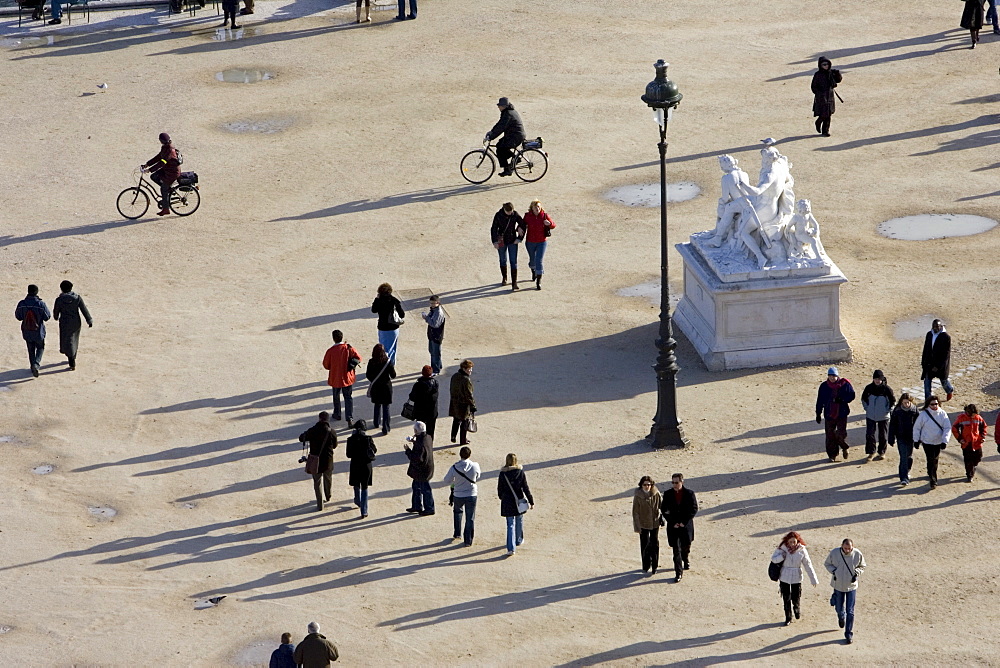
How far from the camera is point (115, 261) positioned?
26469 millimetres

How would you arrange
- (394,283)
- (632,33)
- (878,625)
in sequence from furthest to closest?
(632,33), (394,283), (878,625)

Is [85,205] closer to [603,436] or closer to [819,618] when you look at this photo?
[603,436]

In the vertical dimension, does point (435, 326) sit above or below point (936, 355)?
above

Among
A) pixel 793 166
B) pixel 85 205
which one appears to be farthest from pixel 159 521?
pixel 793 166

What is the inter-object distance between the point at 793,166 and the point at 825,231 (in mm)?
3094

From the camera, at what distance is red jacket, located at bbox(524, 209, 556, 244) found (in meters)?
24.8

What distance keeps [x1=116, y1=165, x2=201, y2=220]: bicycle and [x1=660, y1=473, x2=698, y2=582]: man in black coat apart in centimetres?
1376

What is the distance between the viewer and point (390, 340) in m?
21.9

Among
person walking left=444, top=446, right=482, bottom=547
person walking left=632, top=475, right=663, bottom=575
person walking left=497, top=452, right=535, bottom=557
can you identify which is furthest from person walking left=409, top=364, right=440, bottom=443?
person walking left=632, top=475, right=663, bottom=575

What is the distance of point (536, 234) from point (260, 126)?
370 inches

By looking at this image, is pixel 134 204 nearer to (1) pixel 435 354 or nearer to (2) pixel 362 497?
(1) pixel 435 354

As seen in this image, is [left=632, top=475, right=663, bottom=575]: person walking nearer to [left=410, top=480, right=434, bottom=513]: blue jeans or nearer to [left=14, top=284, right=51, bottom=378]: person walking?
[left=410, top=480, right=434, bottom=513]: blue jeans

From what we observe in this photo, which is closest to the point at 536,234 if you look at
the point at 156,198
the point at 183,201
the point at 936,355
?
the point at 936,355

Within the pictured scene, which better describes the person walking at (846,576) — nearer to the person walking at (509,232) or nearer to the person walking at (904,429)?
the person walking at (904,429)
